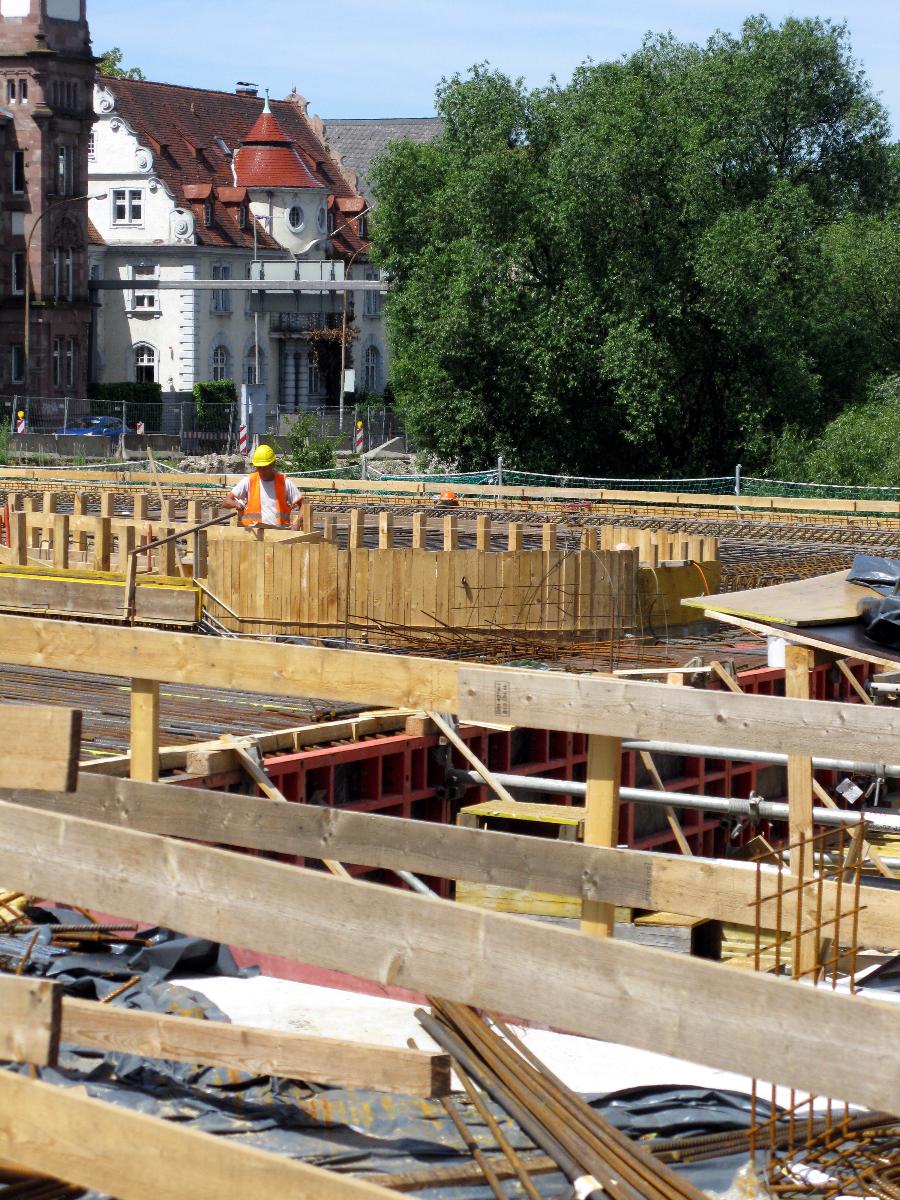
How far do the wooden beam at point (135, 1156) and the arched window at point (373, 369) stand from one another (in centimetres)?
8346

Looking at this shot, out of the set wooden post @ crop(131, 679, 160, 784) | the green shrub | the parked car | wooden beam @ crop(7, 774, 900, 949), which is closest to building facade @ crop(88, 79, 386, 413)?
the green shrub

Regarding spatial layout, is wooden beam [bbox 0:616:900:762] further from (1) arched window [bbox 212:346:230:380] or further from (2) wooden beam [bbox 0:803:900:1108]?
(1) arched window [bbox 212:346:230:380]

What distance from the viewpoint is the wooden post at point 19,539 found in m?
19.3

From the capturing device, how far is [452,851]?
21.8ft

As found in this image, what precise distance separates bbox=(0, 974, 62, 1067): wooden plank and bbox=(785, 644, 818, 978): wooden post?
292 cm

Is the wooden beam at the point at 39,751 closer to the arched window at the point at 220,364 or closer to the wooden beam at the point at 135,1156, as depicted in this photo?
the wooden beam at the point at 135,1156

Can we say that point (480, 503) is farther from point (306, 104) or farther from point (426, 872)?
point (306, 104)

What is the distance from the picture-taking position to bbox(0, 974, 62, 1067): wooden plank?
4.07 meters

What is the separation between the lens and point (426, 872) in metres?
6.70

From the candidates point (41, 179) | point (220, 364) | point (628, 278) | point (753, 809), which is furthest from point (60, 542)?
point (220, 364)

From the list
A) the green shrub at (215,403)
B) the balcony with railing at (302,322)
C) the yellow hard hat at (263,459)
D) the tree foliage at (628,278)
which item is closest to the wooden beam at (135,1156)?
the yellow hard hat at (263,459)

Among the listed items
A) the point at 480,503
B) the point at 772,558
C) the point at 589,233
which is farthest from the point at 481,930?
the point at 589,233

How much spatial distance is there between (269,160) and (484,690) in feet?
260

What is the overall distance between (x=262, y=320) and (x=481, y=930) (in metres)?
78.2
